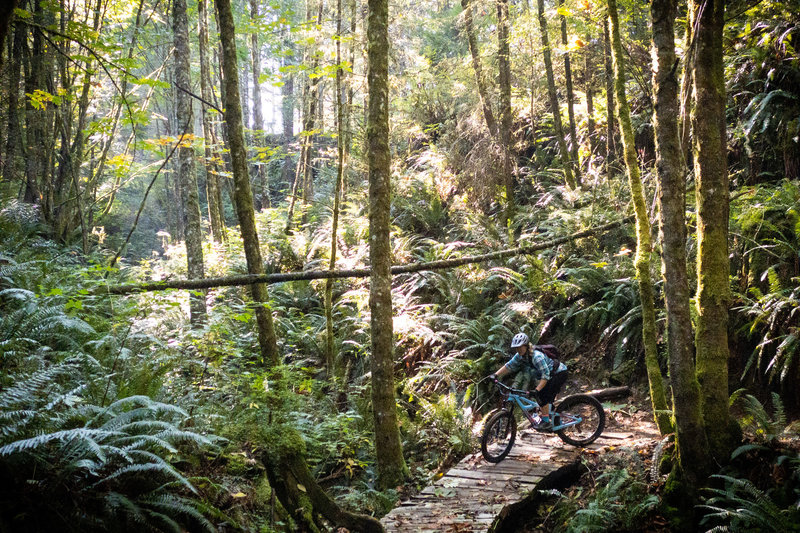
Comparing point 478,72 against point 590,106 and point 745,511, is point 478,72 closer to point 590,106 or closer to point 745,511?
point 590,106

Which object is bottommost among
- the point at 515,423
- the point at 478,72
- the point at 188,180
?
Result: the point at 515,423

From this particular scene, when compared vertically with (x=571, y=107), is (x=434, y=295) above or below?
below

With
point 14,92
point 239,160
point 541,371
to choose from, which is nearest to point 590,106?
point 541,371

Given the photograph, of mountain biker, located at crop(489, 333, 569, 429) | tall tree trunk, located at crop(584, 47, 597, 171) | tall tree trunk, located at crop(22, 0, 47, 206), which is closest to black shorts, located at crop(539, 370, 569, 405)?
mountain biker, located at crop(489, 333, 569, 429)

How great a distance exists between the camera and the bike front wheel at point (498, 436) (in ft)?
21.7

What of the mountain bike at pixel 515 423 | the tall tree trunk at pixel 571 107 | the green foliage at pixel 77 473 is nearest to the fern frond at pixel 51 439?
the green foliage at pixel 77 473

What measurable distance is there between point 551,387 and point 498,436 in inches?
41.8

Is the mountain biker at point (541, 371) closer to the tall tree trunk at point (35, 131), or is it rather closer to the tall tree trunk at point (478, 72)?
the tall tree trunk at point (478, 72)

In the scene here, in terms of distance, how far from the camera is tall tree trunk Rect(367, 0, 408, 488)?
639cm

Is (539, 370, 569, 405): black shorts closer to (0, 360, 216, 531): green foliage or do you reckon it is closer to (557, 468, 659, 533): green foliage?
(557, 468, 659, 533): green foliage

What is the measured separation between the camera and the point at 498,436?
6.96 metres

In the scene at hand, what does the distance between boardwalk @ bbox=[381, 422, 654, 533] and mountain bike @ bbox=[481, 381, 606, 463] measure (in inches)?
5.7

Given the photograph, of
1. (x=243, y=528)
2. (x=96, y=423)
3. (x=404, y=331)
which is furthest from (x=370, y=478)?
(x=96, y=423)

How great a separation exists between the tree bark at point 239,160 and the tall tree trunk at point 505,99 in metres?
7.54
